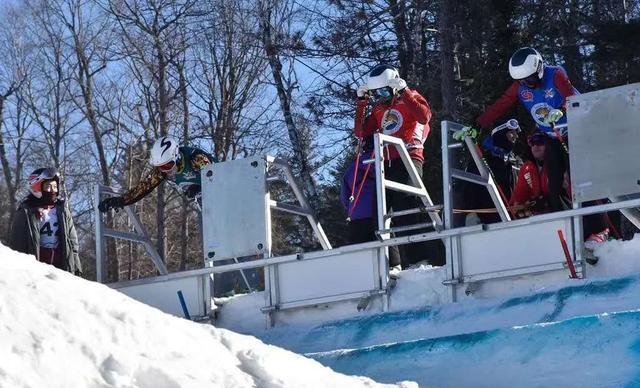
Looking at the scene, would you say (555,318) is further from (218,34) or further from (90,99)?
(90,99)

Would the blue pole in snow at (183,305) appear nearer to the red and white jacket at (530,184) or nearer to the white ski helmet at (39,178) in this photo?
the white ski helmet at (39,178)

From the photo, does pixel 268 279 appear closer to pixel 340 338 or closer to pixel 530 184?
pixel 340 338

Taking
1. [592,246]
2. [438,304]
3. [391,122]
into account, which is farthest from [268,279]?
[592,246]

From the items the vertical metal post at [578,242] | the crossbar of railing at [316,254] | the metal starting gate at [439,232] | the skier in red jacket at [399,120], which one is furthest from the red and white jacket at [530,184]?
the vertical metal post at [578,242]

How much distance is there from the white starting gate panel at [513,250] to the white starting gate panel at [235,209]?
5.46 ft

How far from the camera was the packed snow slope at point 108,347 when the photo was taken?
15.1 feet

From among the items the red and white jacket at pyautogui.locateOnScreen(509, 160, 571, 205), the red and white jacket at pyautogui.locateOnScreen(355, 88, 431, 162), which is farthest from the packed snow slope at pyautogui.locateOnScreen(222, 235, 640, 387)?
the red and white jacket at pyautogui.locateOnScreen(355, 88, 431, 162)

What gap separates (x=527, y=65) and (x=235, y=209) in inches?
99.8

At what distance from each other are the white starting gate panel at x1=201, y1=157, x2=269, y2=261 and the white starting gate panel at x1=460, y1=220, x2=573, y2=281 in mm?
1665

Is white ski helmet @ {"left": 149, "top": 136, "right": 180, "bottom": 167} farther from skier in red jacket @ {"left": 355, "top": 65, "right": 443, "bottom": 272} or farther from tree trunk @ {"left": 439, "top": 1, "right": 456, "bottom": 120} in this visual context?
tree trunk @ {"left": 439, "top": 1, "right": 456, "bottom": 120}

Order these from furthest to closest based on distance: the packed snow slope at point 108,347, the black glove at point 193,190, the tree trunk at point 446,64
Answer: the tree trunk at point 446,64 < the black glove at point 193,190 < the packed snow slope at point 108,347

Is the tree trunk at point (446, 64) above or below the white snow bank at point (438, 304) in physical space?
above

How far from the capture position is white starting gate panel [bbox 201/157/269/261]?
8570mm

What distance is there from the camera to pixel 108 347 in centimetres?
491
